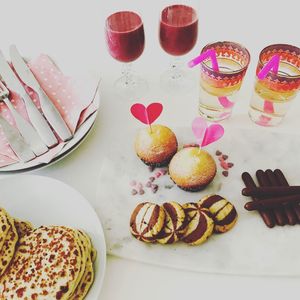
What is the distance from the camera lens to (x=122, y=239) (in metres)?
0.87

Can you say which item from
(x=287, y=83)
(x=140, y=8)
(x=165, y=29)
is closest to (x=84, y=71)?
(x=165, y=29)

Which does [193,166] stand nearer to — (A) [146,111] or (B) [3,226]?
(A) [146,111]

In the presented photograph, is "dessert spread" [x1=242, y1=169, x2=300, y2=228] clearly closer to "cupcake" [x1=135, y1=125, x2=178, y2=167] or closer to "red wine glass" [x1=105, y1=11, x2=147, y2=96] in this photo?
"cupcake" [x1=135, y1=125, x2=178, y2=167]

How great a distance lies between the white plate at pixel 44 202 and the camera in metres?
0.89

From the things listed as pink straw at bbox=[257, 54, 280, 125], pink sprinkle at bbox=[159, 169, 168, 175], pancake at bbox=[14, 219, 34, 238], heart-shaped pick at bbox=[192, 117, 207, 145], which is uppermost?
pink straw at bbox=[257, 54, 280, 125]

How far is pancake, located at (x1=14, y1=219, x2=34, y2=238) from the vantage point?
33.6 inches

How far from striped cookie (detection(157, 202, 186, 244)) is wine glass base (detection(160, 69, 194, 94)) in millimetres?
417

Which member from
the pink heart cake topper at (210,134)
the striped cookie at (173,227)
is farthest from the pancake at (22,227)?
the pink heart cake topper at (210,134)

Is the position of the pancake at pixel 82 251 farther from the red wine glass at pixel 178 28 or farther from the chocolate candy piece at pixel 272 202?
the red wine glass at pixel 178 28

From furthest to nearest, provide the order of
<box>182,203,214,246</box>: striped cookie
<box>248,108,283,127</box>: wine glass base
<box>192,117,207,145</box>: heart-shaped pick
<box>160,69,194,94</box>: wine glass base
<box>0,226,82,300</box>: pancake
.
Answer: <box>160,69,194,94</box>: wine glass base → <box>248,108,283,127</box>: wine glass base → <box>192,117,207,145</box>: heart-shaped pick → <box>182,203,214,246</box>: striped cookie → <box>0,226,82,300</box>: pancake

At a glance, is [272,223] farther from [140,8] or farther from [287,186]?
[140,8]

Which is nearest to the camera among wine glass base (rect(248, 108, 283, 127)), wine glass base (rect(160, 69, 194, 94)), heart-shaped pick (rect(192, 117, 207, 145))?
heart-shaped pick (rect(192, 117, 207, 145))

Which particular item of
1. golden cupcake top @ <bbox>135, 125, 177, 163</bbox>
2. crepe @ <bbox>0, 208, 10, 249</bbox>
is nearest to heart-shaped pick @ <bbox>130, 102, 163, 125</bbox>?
golden cupcake top @ <bbox>135, 125, 177, 163</bbox>

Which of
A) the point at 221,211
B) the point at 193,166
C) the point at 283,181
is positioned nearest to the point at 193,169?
the point at 193,166
